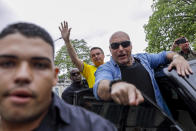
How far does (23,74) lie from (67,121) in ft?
1.21

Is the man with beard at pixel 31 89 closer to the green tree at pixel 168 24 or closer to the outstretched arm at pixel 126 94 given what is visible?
the outstretched arm at pixel 126 94

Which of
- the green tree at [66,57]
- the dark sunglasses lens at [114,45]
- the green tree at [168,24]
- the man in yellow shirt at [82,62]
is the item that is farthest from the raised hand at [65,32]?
the green tree at [66,57]

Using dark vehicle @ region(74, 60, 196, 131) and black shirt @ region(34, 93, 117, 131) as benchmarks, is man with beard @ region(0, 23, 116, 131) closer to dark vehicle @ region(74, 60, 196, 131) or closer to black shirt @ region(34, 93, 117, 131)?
black shirt @ region(34, 93, 117, 131)

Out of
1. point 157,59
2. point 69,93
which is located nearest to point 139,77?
point 157,59

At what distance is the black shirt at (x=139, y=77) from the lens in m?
2.32

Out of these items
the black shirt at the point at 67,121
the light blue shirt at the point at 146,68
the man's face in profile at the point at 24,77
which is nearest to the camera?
the man's face in profile at the point at 24,77

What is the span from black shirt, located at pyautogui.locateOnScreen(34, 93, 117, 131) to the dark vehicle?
28.6 inches

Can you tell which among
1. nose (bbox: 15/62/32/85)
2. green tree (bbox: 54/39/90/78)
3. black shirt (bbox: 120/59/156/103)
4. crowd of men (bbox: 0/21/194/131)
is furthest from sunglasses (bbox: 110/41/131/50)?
green tree (bbox: 54/39/90/78)

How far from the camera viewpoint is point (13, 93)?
3.51ft

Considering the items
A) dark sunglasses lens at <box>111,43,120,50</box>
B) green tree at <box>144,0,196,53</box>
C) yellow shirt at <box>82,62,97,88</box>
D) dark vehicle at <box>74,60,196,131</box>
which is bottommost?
dark vehicle at <box>74,60,196,131</box>

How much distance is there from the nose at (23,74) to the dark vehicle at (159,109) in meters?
1.12

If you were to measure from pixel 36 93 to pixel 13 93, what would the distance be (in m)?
0.11

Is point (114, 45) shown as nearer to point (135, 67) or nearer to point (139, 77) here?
point (135, 67)

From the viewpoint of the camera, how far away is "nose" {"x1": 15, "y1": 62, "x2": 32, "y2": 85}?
1.09 metres
